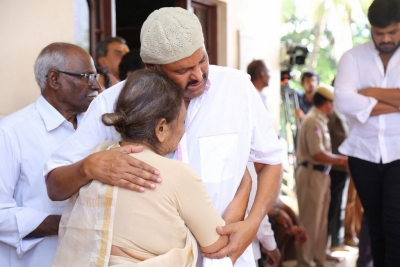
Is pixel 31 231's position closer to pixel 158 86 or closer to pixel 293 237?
pixel 158 86

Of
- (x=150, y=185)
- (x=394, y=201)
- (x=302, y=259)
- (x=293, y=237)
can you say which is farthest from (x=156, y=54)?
(x=302, y=259)

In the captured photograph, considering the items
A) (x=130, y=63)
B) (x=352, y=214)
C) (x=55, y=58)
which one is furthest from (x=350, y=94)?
(x=352, y=214)

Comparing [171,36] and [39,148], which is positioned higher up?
[171,36]

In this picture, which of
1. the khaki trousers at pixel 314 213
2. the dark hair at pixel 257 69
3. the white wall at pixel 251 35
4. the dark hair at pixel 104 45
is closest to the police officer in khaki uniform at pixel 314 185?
the khaki trousers at pixel 314 213

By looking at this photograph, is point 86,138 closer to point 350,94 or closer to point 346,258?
point 350,94

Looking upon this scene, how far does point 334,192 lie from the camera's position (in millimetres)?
7105

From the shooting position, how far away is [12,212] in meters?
2.65

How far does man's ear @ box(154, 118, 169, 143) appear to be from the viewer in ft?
6.66

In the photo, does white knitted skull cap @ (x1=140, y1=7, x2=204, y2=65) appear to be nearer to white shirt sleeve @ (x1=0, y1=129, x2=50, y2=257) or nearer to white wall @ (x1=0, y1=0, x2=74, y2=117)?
white shirt sleeve @ (x1=0, y1=129, x2=50, y2=257)

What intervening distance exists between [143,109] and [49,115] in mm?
951

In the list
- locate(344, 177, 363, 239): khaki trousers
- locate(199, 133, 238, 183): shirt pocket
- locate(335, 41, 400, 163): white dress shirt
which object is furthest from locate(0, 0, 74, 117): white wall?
locate(344, 177, 363, 239): khaki trousers

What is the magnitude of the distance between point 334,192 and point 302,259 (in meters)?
0.87

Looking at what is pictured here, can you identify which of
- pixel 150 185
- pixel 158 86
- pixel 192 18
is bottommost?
pixel 150 185

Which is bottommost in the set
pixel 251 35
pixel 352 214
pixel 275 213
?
pixel 352 214
